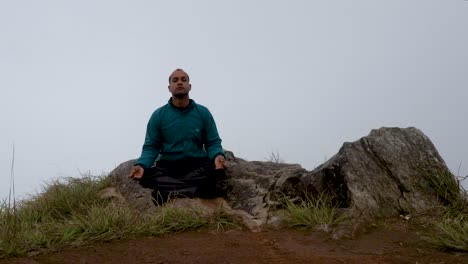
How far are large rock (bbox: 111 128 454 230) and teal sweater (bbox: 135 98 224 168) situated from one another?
68 cm

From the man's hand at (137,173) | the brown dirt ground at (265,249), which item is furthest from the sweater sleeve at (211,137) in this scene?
the brown dirt ground at (265,249)

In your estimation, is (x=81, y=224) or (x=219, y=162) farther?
(x=219, y=162)

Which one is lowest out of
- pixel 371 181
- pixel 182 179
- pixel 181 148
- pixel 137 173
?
pixel 371 181

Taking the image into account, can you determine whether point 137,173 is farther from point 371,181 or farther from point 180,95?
point 371,181

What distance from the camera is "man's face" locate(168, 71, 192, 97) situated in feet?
18.9

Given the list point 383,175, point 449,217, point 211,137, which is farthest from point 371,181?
point 211,137

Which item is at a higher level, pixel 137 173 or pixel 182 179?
pixel 137 173

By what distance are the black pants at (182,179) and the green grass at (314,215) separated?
142 cm

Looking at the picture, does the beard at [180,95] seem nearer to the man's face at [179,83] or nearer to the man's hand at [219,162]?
the man's face at [179,83]

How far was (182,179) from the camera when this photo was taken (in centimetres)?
565

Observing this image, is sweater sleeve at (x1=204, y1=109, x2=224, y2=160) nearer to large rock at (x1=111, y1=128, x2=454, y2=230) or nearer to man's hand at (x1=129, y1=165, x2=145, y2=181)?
large rock at (x1=111, y1=128, x2=454, y2=230)

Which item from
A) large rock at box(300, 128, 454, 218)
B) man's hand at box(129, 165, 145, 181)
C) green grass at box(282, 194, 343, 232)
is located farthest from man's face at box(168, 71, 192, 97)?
green grass at box(282, 194, 343, 232)

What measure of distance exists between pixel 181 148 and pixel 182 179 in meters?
0.42

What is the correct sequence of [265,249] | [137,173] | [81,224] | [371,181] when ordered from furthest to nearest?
[137,173]
[371,181]
[81,224]
[265,249]
